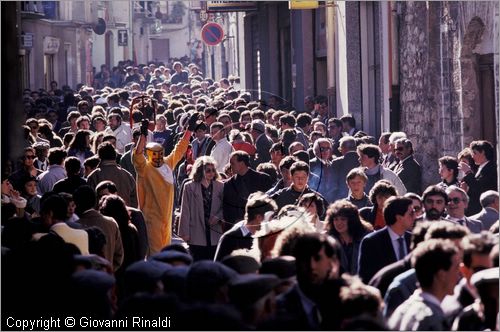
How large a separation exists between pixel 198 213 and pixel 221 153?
8.83 feet

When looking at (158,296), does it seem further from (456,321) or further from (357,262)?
(357,262)

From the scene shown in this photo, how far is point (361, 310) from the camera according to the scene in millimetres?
6234

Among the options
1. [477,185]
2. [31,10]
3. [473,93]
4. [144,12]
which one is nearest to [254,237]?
[477,185]

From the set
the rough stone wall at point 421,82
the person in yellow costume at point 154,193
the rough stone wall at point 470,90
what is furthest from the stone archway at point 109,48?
the person in yellow costume at point 154,193

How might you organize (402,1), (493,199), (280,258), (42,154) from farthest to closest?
(402,1) → (42,154) → (493,199) → (280,258)

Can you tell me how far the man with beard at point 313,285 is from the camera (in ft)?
21.9

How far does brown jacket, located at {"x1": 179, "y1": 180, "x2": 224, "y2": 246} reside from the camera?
479 inches

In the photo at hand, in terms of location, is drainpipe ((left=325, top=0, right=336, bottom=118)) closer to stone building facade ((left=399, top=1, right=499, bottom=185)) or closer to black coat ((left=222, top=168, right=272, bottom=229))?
stone building facade ((left=399, top=1, right=499, bottom=185))

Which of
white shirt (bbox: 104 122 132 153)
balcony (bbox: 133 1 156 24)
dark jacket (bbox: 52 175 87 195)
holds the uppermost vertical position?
balcony (bbox: 133 1 156 24)

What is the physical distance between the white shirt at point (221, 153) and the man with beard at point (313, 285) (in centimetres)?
737

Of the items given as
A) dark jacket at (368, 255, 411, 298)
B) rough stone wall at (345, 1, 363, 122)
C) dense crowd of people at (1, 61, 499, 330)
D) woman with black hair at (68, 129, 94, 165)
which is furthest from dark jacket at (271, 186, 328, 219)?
rough stone wall at (345, 1, 363, 122)

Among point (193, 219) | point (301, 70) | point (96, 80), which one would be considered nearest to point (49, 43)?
point (96, 80)

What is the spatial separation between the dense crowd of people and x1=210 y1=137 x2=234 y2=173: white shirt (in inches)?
2.1

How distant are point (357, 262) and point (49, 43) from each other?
39485 millimetres
